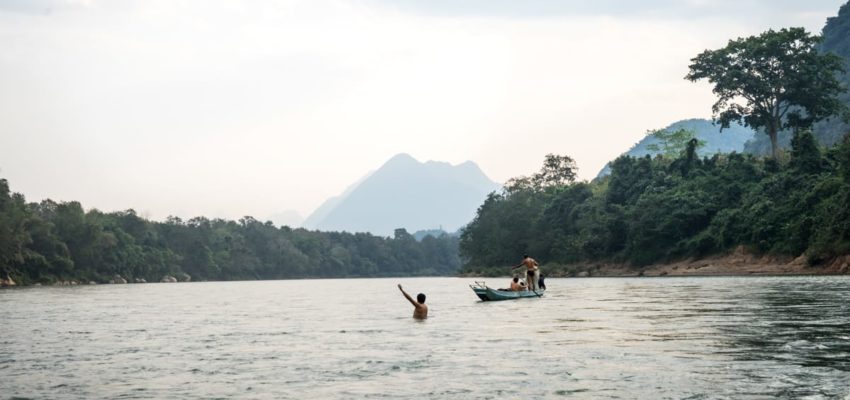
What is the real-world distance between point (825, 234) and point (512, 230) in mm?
79467

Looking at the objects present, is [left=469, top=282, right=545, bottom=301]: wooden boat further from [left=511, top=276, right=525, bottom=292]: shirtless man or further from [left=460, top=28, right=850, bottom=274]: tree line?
[left=460, top=28, right=850, bottom=274]: tree line

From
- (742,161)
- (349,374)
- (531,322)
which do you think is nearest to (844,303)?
(531,322)

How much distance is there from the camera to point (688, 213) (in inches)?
3944

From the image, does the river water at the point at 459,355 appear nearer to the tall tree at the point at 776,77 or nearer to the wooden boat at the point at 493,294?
the wooden boat at the point at 493,294

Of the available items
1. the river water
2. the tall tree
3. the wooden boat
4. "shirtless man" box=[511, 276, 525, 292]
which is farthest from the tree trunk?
the river water

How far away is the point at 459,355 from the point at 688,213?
3244 inches

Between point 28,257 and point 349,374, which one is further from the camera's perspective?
point 28,257

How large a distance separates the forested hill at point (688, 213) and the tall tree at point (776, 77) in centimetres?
613

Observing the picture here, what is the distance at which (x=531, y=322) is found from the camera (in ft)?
109

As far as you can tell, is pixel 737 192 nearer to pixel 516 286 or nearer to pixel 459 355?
pixel 516 286

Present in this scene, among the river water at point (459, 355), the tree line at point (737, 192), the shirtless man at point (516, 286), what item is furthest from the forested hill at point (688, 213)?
the river water at point (459, 355)

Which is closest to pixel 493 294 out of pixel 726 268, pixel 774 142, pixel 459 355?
pixel 459 355

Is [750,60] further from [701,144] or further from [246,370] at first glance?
[246,370]

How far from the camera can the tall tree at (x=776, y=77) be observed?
104250 mm
